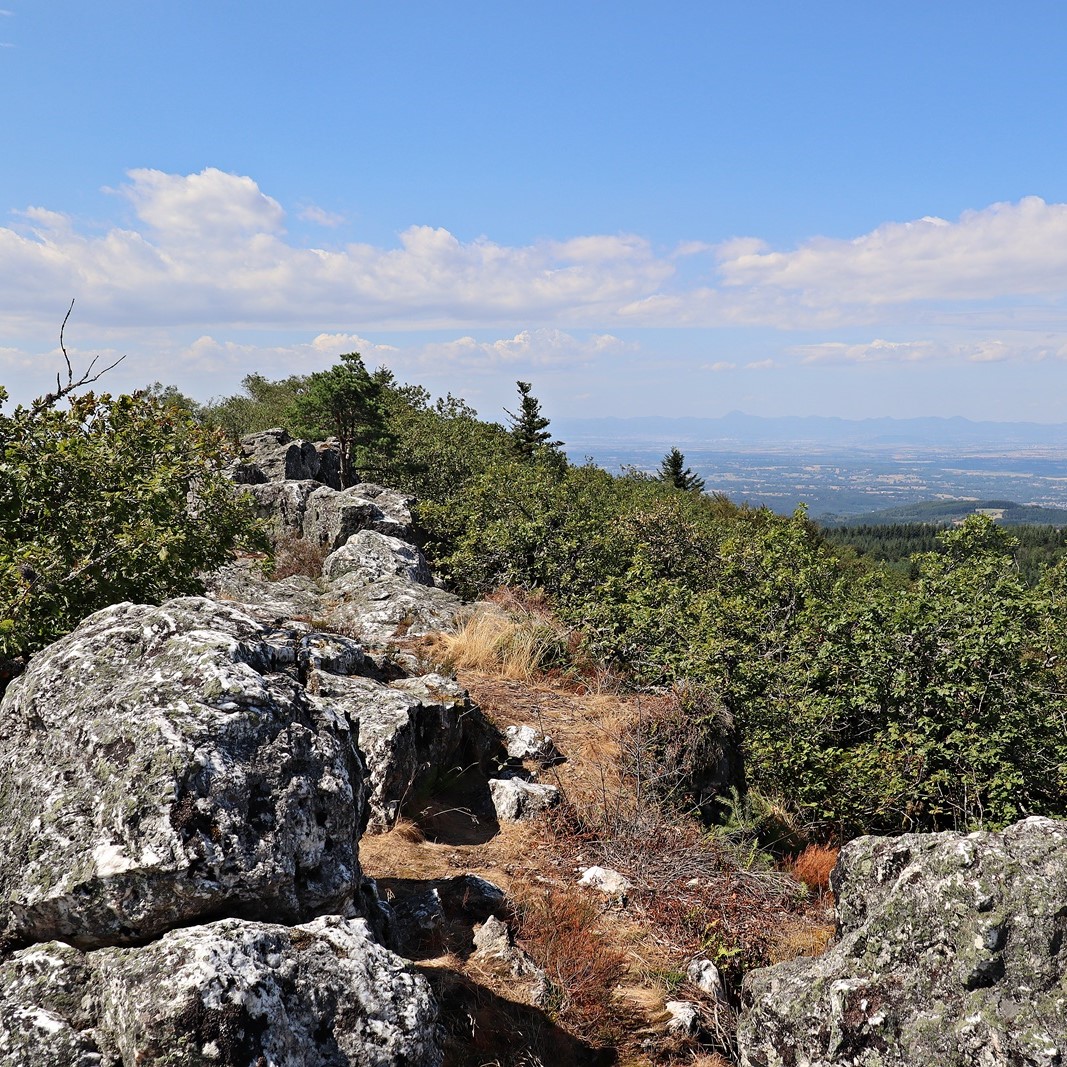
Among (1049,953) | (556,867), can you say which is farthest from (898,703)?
(1049,953)

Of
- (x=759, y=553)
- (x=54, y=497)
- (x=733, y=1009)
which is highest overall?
(x=54, y=497)

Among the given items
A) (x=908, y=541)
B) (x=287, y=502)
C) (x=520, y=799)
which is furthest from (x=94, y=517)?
(x=908, y=541)

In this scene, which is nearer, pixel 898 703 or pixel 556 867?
pixel 556 867

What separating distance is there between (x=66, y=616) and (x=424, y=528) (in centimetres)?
1641

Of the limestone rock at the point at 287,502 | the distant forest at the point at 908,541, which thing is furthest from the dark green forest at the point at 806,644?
the distant forest at the point at 908,541

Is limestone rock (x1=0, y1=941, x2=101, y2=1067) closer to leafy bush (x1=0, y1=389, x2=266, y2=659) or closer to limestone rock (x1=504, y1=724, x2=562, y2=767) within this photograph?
leafy bush (x1=0, y1=389, x2=266, y2=659)

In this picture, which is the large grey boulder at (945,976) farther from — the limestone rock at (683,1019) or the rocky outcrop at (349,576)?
the rocky outcrop at (349,576)

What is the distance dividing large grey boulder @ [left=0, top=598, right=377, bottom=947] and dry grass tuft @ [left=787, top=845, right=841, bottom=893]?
5.73 meters

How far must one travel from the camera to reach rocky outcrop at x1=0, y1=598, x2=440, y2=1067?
3.35 m

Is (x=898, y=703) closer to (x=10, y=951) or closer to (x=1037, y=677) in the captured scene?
(x=1037, y=677)

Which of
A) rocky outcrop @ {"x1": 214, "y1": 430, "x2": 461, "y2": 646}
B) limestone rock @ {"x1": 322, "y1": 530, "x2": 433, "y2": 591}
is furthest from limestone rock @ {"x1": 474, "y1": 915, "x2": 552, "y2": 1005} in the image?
limestone rock @ {"x1": 322, "y1": 530, "x2": 433, "y2": 591}

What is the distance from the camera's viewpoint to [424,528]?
2291 centimetres

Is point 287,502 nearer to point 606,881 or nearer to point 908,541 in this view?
point 606,881

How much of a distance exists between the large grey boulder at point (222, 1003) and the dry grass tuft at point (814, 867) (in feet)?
19.8
